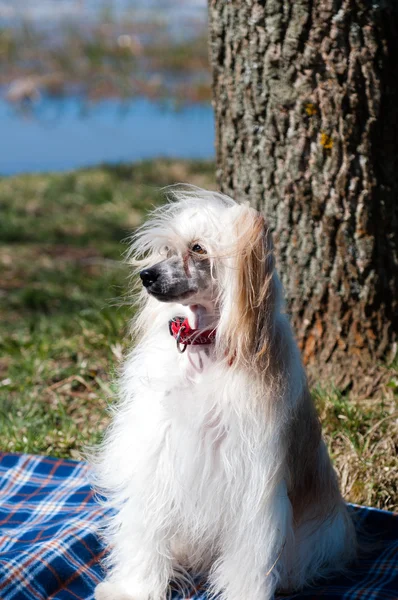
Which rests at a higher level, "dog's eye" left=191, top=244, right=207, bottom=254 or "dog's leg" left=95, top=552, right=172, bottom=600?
"dog's eye" left=191, top=244, right=207, bottom=254

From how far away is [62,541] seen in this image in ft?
9.84

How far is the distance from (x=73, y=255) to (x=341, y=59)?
3.91m

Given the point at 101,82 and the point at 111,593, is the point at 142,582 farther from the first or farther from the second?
Result: the point at 101,82

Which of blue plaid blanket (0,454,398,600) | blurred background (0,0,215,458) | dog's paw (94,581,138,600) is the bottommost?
blurred background (0,0,215,458)

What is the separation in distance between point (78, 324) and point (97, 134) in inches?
276

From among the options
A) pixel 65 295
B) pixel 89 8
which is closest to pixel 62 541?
pixel 65 295

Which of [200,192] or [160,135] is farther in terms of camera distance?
[160,135]

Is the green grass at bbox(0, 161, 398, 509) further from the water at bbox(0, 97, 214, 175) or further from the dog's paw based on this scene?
the water at bbox(0, 97, 214, 175)

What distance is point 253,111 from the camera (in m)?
3.64

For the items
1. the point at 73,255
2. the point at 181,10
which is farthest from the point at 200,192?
the point at 181,10

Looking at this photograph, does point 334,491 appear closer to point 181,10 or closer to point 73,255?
point 73,255

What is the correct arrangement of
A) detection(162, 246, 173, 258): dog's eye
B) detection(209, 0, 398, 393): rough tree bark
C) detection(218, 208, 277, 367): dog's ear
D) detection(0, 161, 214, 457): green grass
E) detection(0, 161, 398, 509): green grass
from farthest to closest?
detection(0, 161, 214, 457): green grass, detection(0, 161, 398, 509): green grass, detection(209, 0, 398, 393): rough tree bark, detection(162, 246, 173, 258): dog's eye, detection(218, 208, 277, 367): dog's ear

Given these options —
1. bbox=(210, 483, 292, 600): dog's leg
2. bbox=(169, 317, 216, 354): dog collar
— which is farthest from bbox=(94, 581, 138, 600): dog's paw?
bbox=(169, 317, 216, 354): dog collar

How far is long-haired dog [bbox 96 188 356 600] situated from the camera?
7.93ft
